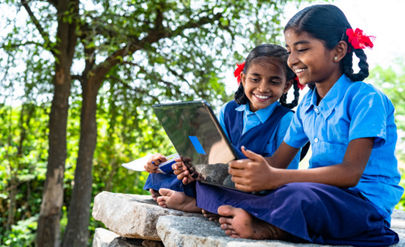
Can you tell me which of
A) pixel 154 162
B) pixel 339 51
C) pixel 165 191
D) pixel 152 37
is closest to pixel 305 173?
pixel 339 51

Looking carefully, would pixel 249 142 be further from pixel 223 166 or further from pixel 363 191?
pixel 363 191

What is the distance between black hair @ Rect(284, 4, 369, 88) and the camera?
1.94 m

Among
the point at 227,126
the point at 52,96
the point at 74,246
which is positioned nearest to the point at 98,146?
the point at 52,96

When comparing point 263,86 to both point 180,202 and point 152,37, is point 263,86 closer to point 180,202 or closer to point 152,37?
point 180,202

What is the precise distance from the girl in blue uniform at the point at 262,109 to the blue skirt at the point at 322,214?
698mm

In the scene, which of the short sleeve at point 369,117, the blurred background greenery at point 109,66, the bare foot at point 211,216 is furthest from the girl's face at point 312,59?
the blurred background greenery at point 109,66

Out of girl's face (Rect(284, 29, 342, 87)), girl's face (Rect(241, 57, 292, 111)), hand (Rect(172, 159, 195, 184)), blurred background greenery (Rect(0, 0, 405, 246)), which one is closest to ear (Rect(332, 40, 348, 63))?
girl's face (Rect(284, 29, 342, 87))

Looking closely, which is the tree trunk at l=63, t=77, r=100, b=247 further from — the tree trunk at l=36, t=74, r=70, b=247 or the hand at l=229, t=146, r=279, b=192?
the hand at l=229, t=146, r=279, b=192

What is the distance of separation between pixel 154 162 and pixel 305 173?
1315mm

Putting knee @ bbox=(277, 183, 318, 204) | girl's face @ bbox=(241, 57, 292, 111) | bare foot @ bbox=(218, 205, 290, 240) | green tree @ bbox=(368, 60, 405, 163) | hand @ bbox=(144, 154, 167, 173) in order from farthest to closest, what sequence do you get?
1. green tree @ bbox=(368, 60, 405, 163)
2. hand @ bbox=(144, 154, 167, 173)
3. girl's face @ bbox=(241, 57, 292, 111)
4. bare foot @ bbox=(218, 205, 290, 240)
5. knee @ bbox=(277, 183, 318, 204)

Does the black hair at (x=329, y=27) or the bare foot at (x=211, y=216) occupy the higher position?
the black hair at (x=329, y=27)

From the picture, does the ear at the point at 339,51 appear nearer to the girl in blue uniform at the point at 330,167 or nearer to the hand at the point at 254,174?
the girl in blue uniform at the point at 330,167

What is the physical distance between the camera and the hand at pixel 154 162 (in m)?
2.88

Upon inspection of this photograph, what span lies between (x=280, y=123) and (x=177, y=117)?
0.73 meters
